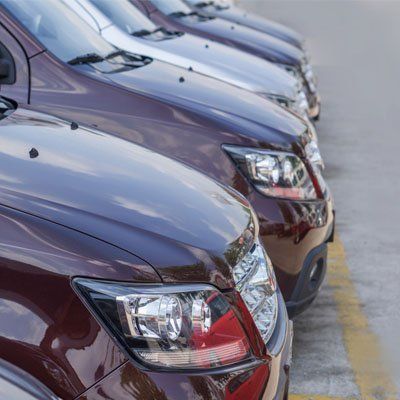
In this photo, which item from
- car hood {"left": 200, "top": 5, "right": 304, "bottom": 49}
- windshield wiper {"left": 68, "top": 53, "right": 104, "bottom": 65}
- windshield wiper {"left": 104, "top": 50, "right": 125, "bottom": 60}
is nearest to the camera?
windshield wiper {"left": 68, "top": 53, "right": 104, "bottom": 65}

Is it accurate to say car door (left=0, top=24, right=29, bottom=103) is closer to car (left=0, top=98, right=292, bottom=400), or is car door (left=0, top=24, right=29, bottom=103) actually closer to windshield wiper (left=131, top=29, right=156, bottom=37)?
car (left=0, top=98, right=292, bottom=400)

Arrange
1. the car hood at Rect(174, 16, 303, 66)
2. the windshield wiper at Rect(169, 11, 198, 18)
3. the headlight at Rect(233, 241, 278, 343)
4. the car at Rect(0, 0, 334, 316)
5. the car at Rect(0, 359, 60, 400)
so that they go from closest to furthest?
1. the car at Rect(0, 359, 60, 400)
2. the headlight at Rect(233, 241, 278, 343)
3. the car at Rect(0, 0, 334, 316)
4. the car hood at Rect(174, 16, 303, 66)
5. the windshield wiper at Rect(169, 11, 198, 18)

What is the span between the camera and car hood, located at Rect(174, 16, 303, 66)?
9.83 meters

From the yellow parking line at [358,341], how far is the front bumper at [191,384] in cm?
170

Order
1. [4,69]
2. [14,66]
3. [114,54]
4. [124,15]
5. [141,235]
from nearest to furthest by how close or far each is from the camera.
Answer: [141,235], [4,69], [14,66], [114,54], [124,15]

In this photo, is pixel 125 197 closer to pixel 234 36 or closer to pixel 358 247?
pixel 358 247

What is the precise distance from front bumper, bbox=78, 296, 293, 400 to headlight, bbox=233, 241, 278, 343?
0.40ft

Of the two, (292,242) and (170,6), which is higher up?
(292,242)

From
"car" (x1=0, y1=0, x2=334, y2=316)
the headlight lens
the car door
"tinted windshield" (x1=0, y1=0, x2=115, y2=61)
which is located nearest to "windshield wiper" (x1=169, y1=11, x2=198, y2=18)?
the headlight lens

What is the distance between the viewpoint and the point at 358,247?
6805 mm

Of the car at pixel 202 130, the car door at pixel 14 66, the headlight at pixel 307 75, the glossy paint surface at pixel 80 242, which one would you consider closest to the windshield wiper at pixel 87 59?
the car at pixel 202 130

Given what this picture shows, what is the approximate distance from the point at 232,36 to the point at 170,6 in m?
0.75

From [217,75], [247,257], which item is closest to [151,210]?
[247,257]

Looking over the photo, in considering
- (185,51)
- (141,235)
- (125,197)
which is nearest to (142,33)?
(185,51)
